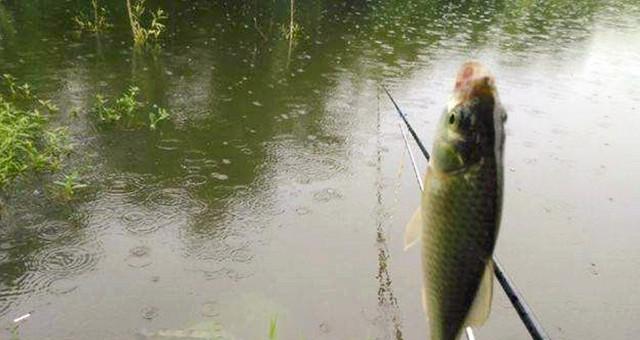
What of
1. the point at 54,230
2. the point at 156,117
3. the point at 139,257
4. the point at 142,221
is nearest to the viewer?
the point at 139,257

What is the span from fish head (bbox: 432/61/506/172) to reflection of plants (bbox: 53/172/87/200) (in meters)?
4.63

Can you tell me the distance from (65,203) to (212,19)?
30.3ft

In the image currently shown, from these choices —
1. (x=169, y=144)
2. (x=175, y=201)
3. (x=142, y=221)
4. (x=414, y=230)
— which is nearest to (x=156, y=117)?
(x=169, y=144)

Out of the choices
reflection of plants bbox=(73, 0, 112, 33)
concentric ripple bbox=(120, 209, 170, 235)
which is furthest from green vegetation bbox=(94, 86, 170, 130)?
reflection of plants bbox=(73, 0, 112, 33)

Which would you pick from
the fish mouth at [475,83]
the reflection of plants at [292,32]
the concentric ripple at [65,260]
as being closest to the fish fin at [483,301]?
the fish mouth at [475,83]

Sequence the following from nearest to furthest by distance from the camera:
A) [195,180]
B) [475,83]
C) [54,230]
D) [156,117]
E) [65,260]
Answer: [475,83] < [65,260] < [54,230] < [195,180] < [156,117]

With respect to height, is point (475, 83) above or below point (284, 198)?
above

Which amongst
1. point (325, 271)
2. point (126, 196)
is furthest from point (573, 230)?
point (126, 196)

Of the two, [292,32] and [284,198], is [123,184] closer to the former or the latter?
[284,198]

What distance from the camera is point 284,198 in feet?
18.0

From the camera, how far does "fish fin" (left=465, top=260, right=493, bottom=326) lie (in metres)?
1.16

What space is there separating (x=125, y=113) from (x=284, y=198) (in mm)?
2796

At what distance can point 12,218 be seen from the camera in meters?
4.59

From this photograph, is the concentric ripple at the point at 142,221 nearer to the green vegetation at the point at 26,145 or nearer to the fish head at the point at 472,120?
the green vegetation at the point at 26,145
